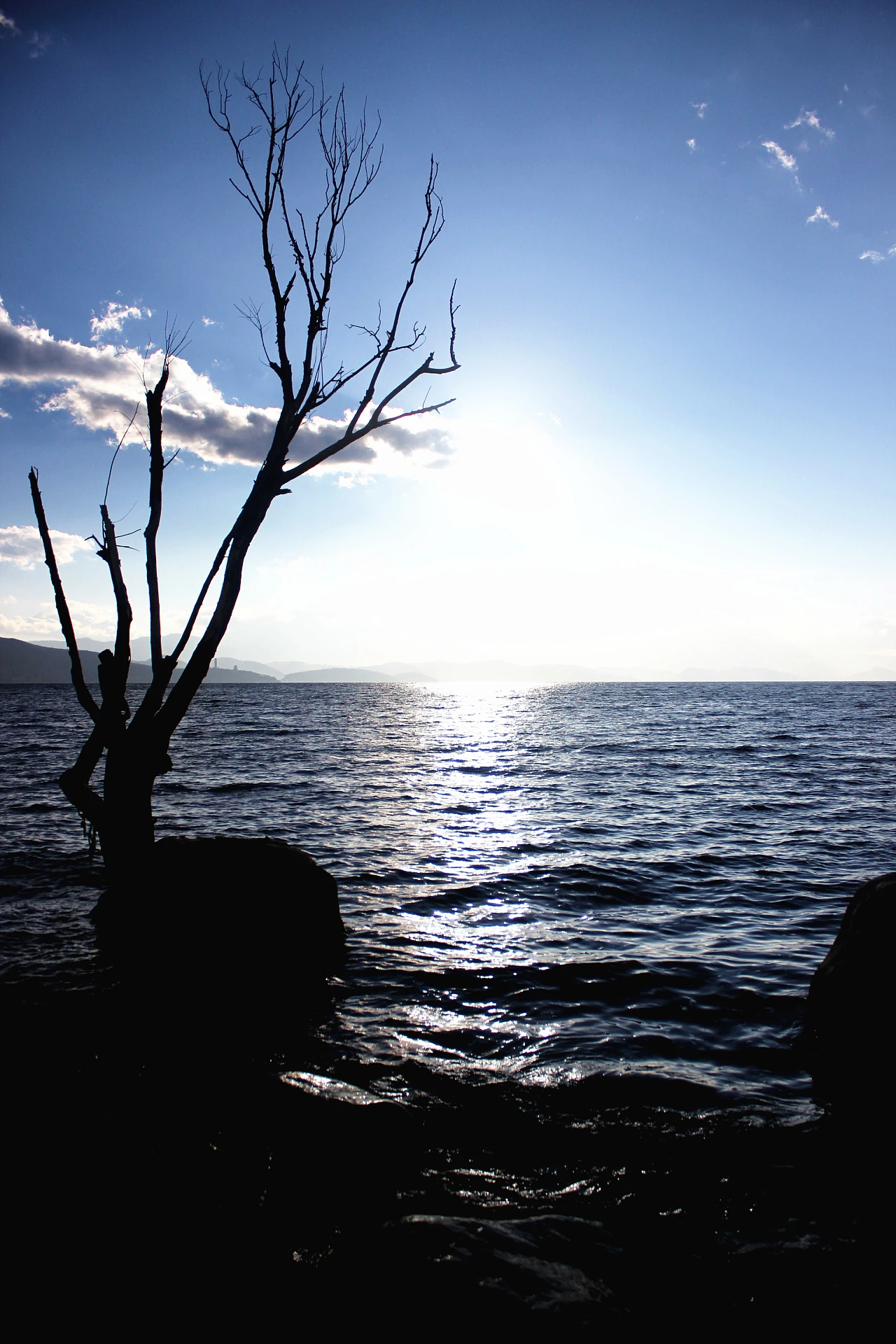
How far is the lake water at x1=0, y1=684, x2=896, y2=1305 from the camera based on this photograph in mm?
4977

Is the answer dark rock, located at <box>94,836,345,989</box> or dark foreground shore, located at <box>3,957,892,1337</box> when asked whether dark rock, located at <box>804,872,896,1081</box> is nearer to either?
dark foreground shore, located at <box>3,957,892,1337</box>

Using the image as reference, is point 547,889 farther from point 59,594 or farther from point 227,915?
point 59,594

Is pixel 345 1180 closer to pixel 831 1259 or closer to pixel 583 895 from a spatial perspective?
pixel 831 1259

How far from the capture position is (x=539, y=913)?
29.5 feet

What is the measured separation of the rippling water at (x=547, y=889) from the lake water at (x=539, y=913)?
0.04 metres

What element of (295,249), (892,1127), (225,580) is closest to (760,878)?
(892,1127)

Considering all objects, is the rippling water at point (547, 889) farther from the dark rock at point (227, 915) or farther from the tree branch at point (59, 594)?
the tree branch at point (59, 594)

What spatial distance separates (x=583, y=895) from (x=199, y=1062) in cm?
631

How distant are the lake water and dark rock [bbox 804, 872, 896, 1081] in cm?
29

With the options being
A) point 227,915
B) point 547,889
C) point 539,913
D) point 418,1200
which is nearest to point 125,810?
point 227,915

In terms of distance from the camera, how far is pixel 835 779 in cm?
2016

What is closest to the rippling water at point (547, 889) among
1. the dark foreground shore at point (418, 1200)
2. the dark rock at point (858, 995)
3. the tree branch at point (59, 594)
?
the dark rock at point (858, 995)

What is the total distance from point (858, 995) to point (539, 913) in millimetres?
4201

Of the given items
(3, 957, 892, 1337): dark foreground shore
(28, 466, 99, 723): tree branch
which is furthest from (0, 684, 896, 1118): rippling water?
(28, 466, 99, 723): tree branch
